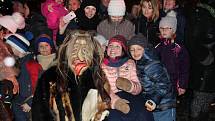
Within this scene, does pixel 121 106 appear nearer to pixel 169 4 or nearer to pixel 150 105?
pixel 150 105

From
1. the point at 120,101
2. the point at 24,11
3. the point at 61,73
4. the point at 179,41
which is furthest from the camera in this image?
the point at 24,11

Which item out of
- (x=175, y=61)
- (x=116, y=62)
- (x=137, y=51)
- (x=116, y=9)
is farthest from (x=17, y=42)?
(x=175, y=61)

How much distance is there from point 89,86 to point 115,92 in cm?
99

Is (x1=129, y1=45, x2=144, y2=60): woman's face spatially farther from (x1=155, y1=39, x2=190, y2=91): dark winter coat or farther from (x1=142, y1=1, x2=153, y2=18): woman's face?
(x1=142, y1=1, x2=153, y2=18): woman's face

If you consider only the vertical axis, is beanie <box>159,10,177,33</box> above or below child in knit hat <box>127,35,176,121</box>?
above

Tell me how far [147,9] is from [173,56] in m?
1.04

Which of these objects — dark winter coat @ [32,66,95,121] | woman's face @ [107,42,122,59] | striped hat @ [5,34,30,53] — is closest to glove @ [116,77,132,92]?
woman's face @ [107,42,122,59]

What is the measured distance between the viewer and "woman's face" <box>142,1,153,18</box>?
7113mm

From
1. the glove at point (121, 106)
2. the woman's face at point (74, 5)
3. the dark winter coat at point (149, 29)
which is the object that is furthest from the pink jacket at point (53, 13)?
the glove at point (121, 106)

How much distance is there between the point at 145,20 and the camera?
7184 mm

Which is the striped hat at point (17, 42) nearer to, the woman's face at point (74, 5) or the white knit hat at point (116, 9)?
the white knit hat at point (116, 9)

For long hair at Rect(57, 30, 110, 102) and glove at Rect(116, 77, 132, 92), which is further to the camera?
glove at Rect(116, 77, 132, 92)

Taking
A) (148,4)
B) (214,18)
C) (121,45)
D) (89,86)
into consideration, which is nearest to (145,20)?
(148,4)

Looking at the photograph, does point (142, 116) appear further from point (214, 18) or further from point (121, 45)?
point (214, 18)
